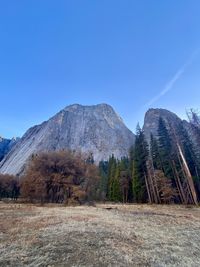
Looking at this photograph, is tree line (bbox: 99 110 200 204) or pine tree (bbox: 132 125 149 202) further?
pine tree (bbox: 132 125 149 202)

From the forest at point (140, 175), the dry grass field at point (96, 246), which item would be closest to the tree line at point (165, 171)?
the forest at point (140, 175)

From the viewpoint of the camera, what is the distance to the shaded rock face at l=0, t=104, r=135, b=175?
134 meters

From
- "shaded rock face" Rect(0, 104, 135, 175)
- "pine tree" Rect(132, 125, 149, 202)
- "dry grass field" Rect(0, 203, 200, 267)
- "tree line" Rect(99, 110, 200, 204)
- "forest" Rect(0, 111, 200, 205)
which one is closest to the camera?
"dry grass field" Rect(0, 203, 200, 267)

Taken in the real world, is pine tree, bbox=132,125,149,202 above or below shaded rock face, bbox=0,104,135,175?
below

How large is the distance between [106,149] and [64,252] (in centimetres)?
12619

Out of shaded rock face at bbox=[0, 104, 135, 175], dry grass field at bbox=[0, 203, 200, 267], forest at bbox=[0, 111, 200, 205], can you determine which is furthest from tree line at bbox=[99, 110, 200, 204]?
shaded rock face at bbox=[0, 104, 135, 175]

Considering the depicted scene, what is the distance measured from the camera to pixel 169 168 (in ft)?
141

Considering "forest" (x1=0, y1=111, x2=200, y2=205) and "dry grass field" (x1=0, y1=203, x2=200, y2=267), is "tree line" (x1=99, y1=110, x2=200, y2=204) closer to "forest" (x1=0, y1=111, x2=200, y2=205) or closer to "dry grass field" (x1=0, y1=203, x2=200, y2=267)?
"forest" (x1=0, y1=111, x2=200, y2=205)

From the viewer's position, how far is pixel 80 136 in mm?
144375

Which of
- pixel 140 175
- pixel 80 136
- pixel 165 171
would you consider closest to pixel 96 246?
pixel 165 171

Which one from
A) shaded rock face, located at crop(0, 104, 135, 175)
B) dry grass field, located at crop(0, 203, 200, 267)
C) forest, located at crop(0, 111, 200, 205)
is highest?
shaded rock face, located at crop(0, 104, 135, 175)

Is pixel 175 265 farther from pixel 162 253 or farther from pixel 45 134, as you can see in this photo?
pixel 45 134

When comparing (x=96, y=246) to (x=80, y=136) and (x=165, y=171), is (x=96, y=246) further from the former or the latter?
(x=80, y=136)

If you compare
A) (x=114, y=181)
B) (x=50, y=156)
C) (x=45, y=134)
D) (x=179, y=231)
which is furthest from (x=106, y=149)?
(x=179, y=231)
